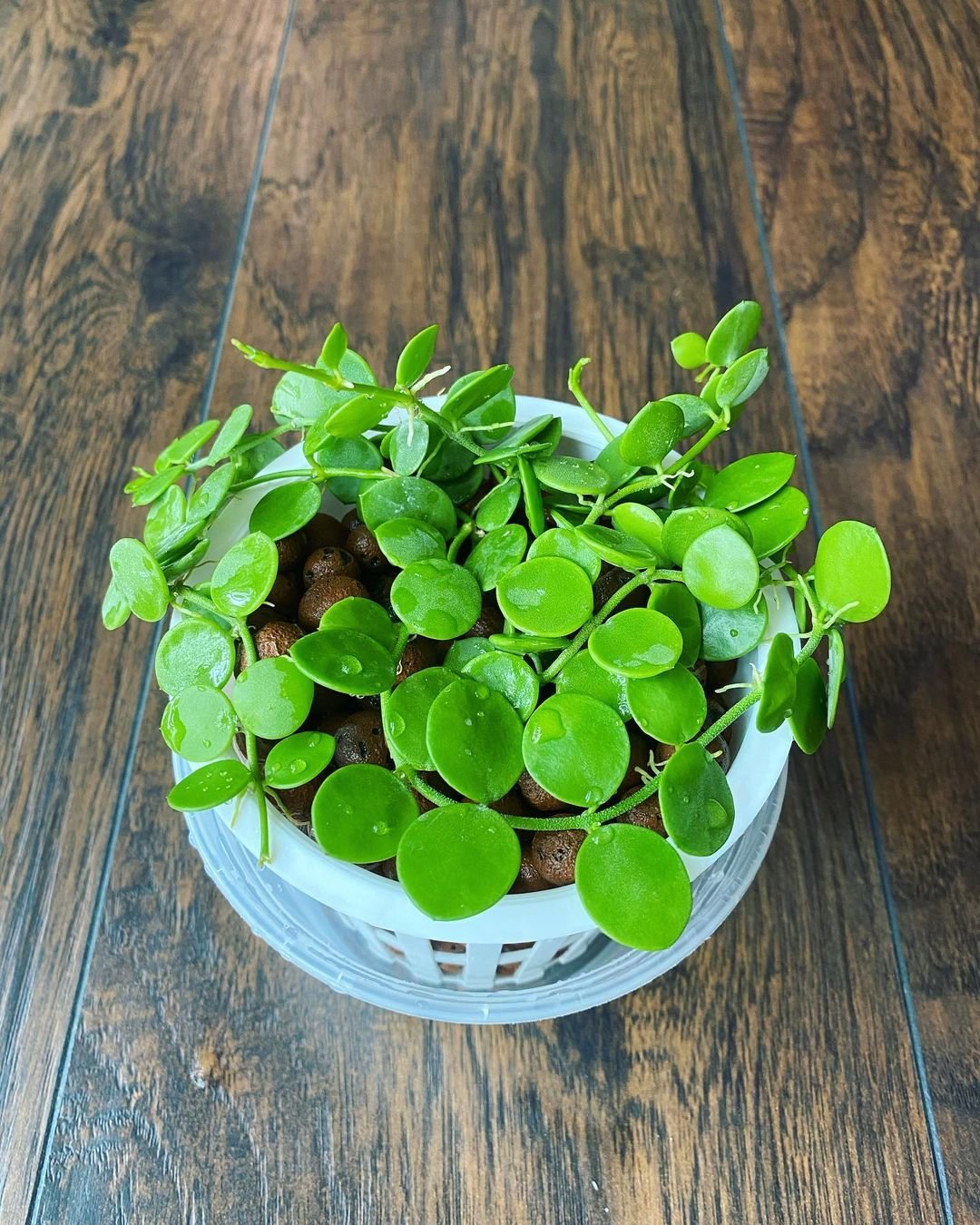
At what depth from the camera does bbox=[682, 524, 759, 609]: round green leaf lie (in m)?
0.35

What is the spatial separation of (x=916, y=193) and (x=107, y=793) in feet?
2.79

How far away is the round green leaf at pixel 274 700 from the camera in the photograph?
1.21 feet

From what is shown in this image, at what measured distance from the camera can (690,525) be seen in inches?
15.0

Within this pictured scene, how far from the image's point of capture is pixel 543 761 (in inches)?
13.8

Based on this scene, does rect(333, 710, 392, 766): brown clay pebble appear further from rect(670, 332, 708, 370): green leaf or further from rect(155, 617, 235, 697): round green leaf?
rect(670, 332, 708, 370): green leaf

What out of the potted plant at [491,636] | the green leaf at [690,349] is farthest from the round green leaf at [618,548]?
the green leaf at [690,349]

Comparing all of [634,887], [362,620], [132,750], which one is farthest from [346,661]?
[132,750]

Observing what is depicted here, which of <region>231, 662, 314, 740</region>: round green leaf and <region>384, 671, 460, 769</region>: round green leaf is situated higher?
<region>231, 662, 314, 740</region>: round green leaf

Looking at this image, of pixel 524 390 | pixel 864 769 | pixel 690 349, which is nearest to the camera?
pixel 690 349

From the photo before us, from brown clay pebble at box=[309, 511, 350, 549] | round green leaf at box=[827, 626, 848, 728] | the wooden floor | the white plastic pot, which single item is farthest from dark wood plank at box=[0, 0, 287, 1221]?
round green leaf at box=[827, 626, 848, 728]

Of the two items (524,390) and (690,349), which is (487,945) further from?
(524,390)

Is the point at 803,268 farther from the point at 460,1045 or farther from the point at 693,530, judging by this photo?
the point at 460,1045

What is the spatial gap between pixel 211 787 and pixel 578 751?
0.14 metres

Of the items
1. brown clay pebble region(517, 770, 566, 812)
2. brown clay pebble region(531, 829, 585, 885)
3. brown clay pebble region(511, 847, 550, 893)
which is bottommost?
brown clay pebble region(511, 847, 550, 893)
